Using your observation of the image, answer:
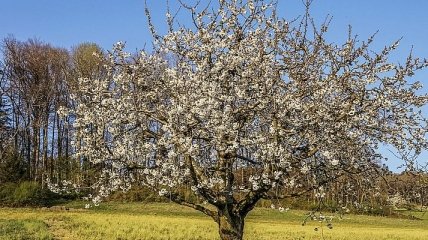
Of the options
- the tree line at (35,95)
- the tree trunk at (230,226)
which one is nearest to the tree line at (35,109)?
the tree line at (35,95)

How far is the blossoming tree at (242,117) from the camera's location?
389 inches

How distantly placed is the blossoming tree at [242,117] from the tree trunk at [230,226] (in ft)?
0.07

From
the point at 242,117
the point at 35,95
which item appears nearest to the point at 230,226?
the point at 242,117

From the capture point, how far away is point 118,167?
11.4 meters

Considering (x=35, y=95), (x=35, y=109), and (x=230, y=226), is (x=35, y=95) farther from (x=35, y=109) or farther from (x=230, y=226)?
(x=230, y=226)

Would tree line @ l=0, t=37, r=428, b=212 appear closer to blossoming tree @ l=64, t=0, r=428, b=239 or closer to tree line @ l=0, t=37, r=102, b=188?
tree line @ l=0, t=37, r=102, b=188

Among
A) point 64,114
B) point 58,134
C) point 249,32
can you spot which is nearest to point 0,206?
point 58,134

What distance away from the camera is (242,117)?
1035 centimetres

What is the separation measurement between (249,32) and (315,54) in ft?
5.31

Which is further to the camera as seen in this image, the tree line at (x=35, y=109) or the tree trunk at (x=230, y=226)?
the tree line at (x=35, y=109)

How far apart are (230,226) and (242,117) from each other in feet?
7.42

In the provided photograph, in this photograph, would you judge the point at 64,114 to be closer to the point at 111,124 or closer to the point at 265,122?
the point at 111,124

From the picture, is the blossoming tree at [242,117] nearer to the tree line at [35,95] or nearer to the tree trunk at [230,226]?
the tree trunk at [230,226]

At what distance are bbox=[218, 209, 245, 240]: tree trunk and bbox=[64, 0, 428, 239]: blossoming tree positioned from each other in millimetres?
21
